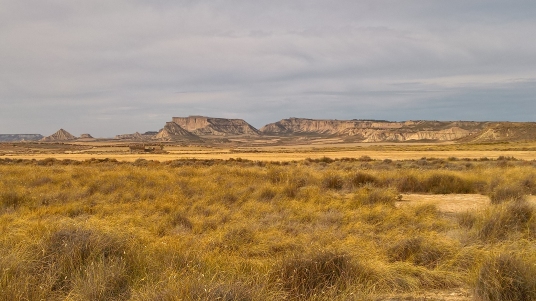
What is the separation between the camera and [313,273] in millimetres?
4621

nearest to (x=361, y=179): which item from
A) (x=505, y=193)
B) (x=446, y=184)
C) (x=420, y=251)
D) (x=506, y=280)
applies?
(x=446, y=184)

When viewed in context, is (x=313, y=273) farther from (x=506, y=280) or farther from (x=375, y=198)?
(x=375, y=198)

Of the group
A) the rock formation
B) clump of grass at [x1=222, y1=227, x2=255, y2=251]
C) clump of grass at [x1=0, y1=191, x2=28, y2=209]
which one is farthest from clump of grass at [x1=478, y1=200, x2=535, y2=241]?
the rock formation

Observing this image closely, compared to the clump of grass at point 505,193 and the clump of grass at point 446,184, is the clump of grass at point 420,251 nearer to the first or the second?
the clump of grass at point 505,193

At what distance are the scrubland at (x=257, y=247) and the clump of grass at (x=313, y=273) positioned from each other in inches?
0.5

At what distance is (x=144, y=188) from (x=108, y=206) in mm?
3040

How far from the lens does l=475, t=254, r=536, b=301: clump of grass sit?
4.22 m

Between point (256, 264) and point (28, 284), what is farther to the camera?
point (256, 264)

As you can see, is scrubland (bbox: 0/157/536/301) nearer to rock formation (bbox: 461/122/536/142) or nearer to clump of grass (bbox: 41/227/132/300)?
clump of grass (bbox: 41/227/132/300)

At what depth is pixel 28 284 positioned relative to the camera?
411cm

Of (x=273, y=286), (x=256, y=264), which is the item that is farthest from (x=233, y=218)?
(x=273, y=286)

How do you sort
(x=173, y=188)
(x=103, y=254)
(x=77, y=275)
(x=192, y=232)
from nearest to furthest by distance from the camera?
(x=77, y=275), (x=103, y=254), (x=192, y=232), (x=173, y=188)

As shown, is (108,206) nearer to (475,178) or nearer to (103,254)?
(103,254)

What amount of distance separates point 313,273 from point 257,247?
7.57ft
